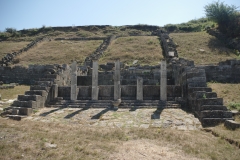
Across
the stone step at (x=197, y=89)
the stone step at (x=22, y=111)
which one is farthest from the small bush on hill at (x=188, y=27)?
the stone step at (x=22, y=111)

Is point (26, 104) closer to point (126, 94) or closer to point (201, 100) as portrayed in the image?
point (126, 94)

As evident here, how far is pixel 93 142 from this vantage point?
6254mm

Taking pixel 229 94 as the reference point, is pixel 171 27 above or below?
above

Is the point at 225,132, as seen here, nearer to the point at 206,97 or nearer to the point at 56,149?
the point at 206,97

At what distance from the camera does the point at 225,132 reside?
7035mm

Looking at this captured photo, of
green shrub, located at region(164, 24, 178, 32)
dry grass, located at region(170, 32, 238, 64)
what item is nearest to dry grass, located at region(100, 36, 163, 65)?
dry grass, located at region(170, 32, 238, 64)

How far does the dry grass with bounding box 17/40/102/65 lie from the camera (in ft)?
94.6

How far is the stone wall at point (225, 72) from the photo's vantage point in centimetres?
1791

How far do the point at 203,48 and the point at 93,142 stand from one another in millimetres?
25905

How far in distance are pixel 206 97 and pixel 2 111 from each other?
32.1ft

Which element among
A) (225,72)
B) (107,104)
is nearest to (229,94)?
(225,72)

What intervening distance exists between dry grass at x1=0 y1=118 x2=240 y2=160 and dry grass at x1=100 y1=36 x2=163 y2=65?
17074 mm

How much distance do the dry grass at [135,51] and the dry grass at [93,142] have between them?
17074mm

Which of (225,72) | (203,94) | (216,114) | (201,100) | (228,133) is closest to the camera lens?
(228,133)
